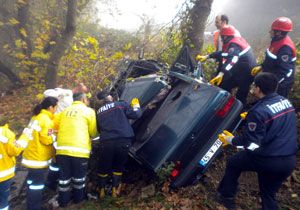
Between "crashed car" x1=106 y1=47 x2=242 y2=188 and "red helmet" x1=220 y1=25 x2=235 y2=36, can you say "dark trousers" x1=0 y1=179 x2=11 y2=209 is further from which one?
"red helmet" x1=220 y1=25 x2=235 y2=36

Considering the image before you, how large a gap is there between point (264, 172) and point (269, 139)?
0.41 meters

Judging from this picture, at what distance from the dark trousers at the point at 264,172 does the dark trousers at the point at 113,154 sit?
1394mm

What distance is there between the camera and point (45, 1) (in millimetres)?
11086

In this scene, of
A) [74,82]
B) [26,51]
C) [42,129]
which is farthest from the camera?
[26,51]

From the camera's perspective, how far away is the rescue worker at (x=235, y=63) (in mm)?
5590

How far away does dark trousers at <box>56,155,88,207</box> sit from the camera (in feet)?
15.6

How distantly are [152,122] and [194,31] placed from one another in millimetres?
3523

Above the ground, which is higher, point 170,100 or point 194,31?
point 194,31

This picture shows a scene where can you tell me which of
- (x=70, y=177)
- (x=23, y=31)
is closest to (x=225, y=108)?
(x=70, y=177)

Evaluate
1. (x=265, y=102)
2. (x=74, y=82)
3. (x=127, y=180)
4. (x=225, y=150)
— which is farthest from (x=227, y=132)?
(x=74, y=82)

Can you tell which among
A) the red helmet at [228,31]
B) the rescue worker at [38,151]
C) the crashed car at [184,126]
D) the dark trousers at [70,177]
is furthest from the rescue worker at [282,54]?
the rescue worker at [38,151]

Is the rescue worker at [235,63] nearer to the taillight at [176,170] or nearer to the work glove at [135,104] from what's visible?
the work glove at [135,104]

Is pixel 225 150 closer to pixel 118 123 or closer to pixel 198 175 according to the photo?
pixel 198 175

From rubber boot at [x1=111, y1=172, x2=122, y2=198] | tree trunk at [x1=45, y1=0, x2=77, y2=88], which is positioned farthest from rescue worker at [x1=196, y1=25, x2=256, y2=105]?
tree trunk at [x1=45, y1=0, x2=77, y2=88]
